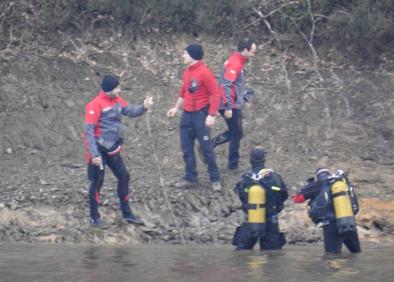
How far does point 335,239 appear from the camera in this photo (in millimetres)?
15266

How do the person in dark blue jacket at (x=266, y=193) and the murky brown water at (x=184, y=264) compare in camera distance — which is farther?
the person in dark blue jacket at (x=266, y=193)

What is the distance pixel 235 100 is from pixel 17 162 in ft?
12.3

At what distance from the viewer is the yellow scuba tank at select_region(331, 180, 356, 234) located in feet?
48.8

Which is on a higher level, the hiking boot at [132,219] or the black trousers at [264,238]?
the hiking boot at [132,219]

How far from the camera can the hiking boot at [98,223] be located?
17122 mm

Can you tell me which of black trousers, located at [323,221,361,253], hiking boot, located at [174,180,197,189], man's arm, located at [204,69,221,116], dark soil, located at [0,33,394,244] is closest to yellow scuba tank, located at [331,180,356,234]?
black trousers, located at [323,221,361,253]

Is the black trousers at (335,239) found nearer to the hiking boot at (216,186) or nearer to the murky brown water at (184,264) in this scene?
the murky brown water at (184,264)

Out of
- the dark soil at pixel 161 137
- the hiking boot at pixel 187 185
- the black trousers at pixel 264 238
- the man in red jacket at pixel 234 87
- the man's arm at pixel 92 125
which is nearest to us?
the black trousers at pixel 264 238

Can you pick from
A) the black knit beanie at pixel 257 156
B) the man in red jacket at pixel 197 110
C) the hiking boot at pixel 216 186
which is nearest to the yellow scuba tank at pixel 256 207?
the black knit beanie at pixel 257 156

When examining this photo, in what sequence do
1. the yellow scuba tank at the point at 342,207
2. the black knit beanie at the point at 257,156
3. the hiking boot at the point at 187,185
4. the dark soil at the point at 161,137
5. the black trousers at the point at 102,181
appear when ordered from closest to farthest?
1. the yellow scuba tank at the point at 342,207
2. the black knit beanie at the point at 257,156
3. the black trousers at the point at 102,181
4. the dark soil at the point at 161,137
5. the hiking boot at the point at 187,185

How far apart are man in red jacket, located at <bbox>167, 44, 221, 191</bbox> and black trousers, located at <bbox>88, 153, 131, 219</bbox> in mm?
1126

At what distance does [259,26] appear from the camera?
22438mm

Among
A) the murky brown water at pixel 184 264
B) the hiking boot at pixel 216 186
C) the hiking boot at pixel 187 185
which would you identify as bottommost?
the murky brown water at pixel 184 264

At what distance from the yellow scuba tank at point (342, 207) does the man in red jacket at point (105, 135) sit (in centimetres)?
309
